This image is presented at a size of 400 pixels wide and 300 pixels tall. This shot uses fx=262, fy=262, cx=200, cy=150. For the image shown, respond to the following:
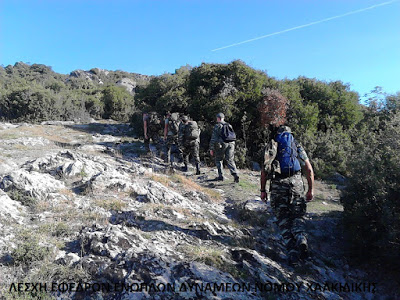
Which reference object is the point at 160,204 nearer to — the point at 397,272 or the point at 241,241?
the point at 241,241

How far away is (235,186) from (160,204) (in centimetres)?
292

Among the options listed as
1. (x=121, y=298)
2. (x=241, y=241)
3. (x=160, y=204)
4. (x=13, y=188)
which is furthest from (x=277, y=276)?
(x=13, y=188)

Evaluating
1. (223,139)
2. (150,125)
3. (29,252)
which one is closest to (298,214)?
(29,252)

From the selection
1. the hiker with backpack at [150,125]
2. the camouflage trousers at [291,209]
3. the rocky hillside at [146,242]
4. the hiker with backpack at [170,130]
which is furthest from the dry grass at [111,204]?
the hiker with backpack at [150,125]

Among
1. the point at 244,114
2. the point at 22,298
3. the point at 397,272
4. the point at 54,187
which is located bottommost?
the point at 397,272

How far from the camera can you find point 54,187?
17.8ft

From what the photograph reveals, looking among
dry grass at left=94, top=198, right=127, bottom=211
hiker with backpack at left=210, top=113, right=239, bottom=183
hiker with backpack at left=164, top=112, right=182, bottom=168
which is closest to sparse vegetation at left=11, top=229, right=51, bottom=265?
dry grass at left=94, top=198, right=127, bottom=211

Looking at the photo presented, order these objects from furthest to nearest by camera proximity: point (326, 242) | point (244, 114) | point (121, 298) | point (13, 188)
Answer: point (244, 114), point (326, 242), point (13, 188), point (121, 298)

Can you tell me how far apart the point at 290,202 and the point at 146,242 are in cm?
229

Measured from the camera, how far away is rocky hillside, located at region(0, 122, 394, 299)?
9.84ft

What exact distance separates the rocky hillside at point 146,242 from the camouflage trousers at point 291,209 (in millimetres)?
403

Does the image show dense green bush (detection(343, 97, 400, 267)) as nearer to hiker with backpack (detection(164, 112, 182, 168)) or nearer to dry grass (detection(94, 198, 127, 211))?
dry grass (detection(94, 198, 127, 211))

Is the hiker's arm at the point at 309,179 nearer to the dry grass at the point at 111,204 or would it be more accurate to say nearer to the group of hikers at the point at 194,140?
the dry grass at the point at 111,204

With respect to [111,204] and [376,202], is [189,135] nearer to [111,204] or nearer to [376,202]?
[111,204]
